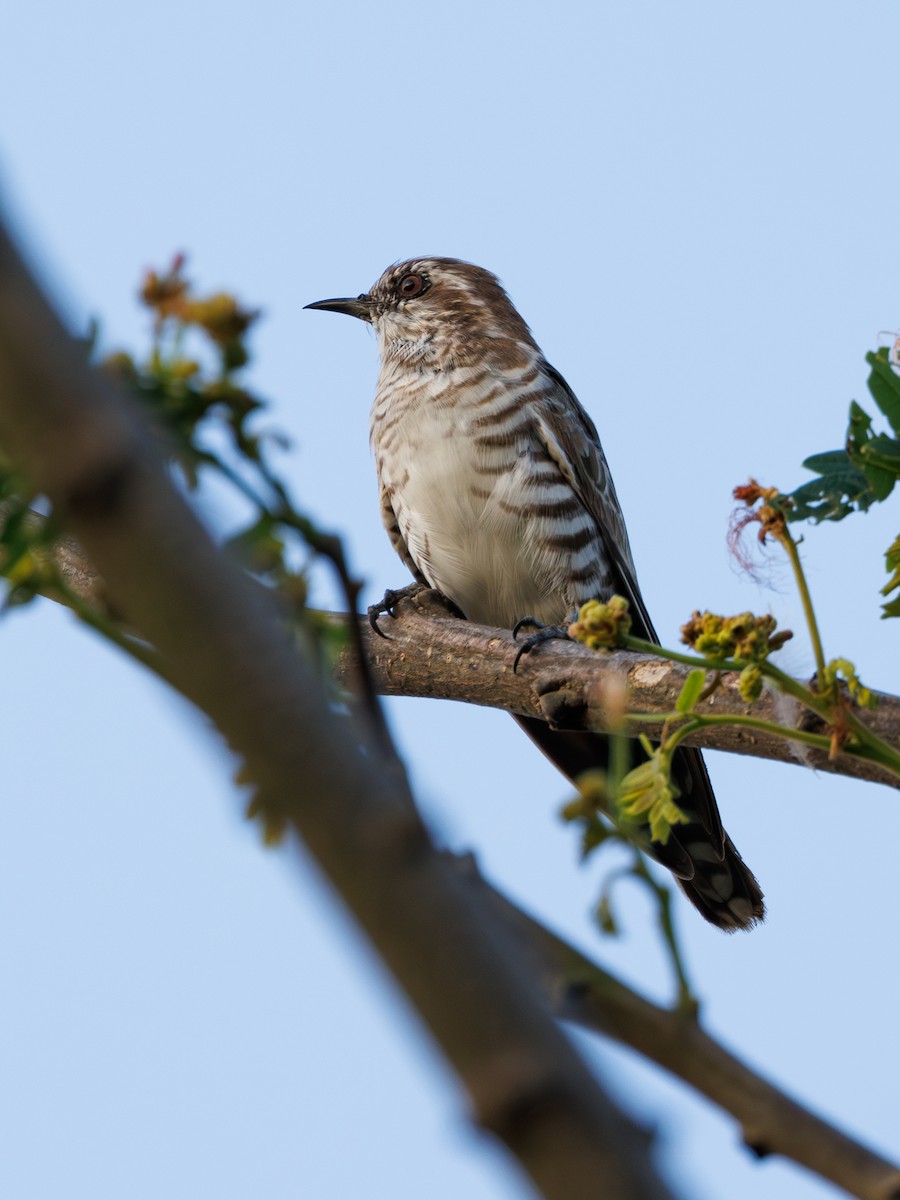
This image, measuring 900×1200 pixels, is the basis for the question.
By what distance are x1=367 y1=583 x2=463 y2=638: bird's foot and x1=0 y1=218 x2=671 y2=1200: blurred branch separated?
163 inches

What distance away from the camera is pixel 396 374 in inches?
322

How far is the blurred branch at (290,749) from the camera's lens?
0.88 metres

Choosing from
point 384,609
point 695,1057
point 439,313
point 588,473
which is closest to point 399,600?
point 384,609

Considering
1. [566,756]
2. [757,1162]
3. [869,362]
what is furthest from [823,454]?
[566,756]

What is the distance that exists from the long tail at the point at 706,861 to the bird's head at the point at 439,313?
2823 millimetres

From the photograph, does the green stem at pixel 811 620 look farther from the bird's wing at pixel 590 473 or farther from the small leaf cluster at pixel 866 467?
the bird's wing at pixel 590 473

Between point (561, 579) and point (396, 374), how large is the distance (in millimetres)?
1725

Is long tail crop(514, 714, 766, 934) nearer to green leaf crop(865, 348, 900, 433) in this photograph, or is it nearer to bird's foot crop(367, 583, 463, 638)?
bird's foot crop(367, 583, 463, 638)

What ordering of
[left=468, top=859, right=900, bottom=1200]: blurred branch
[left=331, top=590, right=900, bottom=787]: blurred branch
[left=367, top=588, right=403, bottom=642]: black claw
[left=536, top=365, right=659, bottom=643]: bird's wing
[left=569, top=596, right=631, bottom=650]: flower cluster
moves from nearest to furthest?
[left=468, top=859, right=900, bottom=1200]: blurred branch, [left=569, top=596, right=631, bottom=650]: flower cluster, [left=331, top=590, right=900, bottom=787]: blurred branch, [left=367, top=588, right=403, bottom=642]: black claw, [left=536, top=365, right=659, bottom=643]: bird's wing

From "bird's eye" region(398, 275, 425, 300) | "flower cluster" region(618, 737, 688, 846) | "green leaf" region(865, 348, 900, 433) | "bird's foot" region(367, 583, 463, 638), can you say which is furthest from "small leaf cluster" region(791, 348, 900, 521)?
"bird's eye" region(398, 275, 425, 300)

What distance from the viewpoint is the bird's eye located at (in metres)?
8.77

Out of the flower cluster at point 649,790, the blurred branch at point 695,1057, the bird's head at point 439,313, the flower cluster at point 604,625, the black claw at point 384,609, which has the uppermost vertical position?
the bird's head at point 439,313

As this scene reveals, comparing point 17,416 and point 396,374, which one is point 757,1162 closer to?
point 17,416

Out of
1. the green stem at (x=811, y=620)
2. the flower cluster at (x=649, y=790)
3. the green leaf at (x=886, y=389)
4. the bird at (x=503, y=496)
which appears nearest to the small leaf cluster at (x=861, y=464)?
the green leaf at (x=886, y=389)
